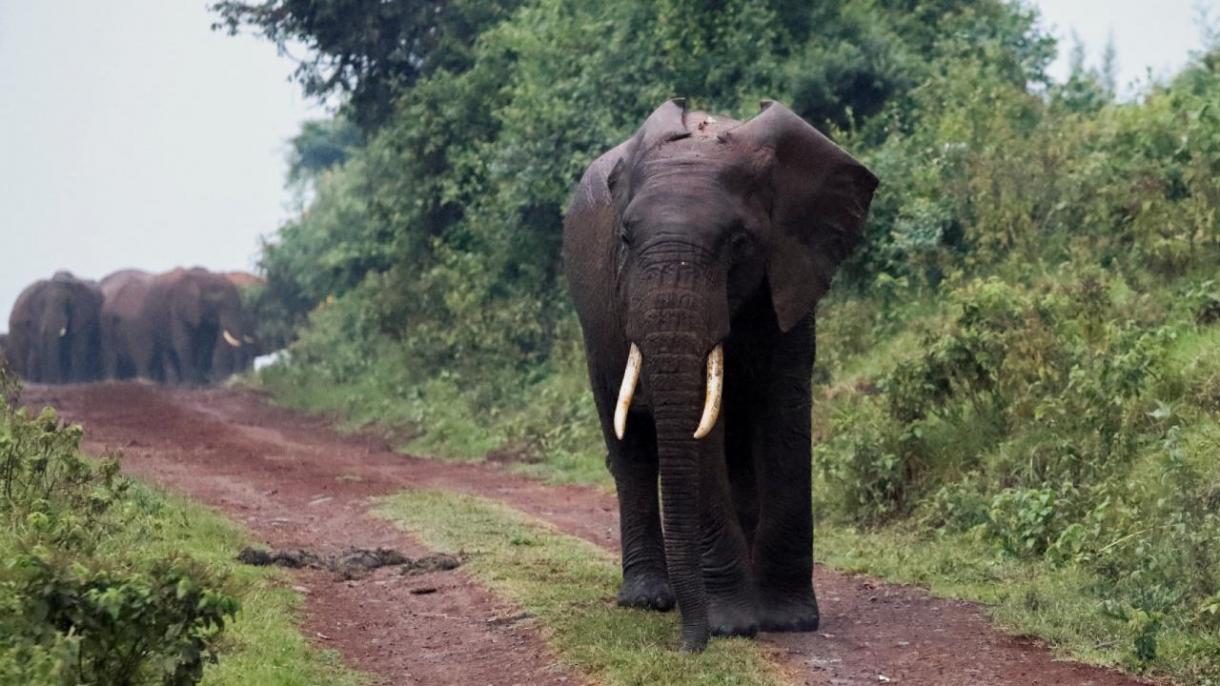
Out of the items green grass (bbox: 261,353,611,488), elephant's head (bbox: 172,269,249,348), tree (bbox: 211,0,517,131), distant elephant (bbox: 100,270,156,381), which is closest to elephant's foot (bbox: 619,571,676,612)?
green grass (bbox: 261,353,611,488)

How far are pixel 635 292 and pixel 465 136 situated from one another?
15829 mm

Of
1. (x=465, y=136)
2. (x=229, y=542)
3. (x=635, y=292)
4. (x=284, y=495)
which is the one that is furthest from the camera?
(x=465, y=136)

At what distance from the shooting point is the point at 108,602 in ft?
18.9

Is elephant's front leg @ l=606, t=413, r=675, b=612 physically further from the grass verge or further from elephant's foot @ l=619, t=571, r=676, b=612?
the grass verge

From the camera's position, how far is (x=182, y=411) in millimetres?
23750

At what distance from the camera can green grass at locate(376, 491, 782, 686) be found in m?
7.22

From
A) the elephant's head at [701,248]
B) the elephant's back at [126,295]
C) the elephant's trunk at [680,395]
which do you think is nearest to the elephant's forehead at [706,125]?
the elephant's head at [701,248]

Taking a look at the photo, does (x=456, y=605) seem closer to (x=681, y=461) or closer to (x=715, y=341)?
(x=681, y=461)

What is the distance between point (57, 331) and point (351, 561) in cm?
2982

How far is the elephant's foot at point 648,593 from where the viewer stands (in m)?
9.02

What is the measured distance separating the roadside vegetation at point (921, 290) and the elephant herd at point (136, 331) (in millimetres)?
10490

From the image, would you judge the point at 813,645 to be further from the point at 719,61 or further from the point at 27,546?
the point at 719,61

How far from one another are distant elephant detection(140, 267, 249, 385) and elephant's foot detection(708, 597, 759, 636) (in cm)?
3105

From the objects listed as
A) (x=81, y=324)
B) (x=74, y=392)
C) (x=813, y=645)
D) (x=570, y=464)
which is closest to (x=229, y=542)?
(x=813, y=645)
